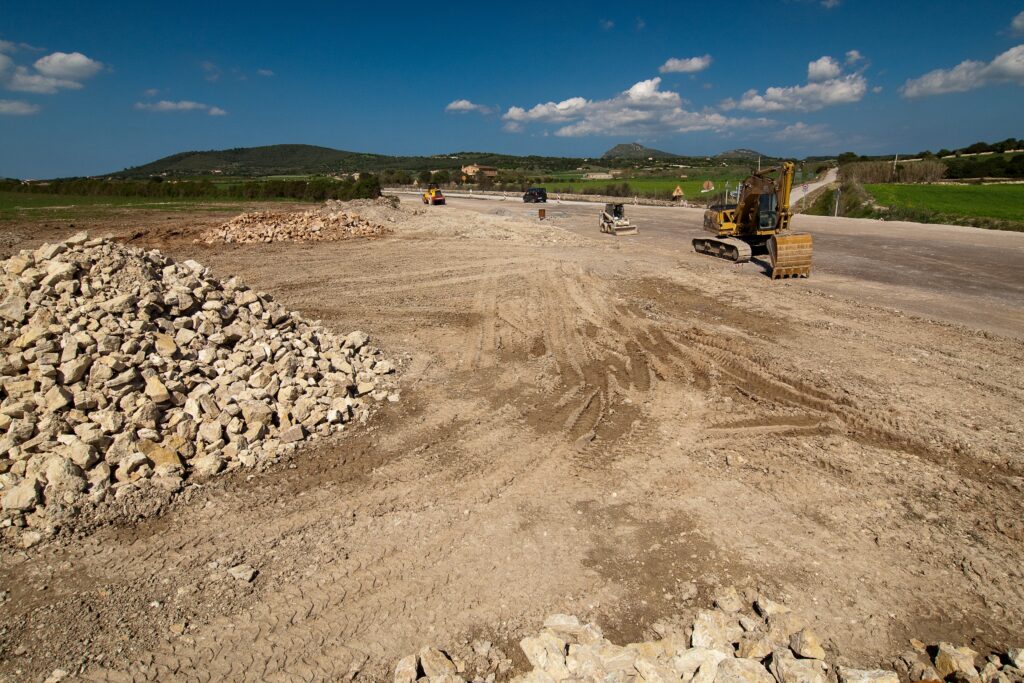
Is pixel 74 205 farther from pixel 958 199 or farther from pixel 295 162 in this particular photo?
pixel 295 162

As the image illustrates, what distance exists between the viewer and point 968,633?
4258mm

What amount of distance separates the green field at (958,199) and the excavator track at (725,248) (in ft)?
59.9

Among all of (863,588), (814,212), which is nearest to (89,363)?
(863,588)

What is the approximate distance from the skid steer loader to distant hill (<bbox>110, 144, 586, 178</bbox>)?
389 feet

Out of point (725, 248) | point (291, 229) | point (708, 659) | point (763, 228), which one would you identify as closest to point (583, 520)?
point (708, 659)

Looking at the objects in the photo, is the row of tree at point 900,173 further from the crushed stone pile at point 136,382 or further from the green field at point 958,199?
the crushed stone pile at point 136,382

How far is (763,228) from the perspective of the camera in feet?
61.1

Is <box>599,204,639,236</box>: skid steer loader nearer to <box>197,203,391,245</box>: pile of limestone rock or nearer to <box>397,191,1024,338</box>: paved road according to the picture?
<box>397,191,1024,338</box>: paved road

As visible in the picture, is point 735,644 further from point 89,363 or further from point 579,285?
point 579,285

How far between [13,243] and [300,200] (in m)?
25.1

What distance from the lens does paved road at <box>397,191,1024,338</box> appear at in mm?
13062

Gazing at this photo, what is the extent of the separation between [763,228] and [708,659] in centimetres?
1748

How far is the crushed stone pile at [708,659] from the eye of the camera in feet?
12.0

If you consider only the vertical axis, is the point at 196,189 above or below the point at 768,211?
above
